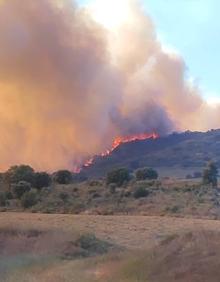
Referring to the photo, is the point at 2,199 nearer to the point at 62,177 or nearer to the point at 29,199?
the point at 29,199

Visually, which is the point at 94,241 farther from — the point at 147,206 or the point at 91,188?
the point at 91,188

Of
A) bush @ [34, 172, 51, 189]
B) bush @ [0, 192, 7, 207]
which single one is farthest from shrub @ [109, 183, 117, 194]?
bush @ [0, 192, 7, 207]

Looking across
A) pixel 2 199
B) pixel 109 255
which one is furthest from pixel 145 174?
pixel 109 255

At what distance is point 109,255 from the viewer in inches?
955

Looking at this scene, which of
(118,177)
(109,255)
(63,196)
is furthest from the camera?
(118,177)

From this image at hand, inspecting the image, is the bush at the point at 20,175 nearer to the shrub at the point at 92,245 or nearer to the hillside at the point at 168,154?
the hillside at the point at 168,154

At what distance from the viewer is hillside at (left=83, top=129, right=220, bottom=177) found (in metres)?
118

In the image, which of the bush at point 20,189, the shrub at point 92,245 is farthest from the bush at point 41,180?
the shrub at point 92,245

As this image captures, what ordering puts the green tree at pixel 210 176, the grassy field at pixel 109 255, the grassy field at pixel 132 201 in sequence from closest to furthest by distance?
the grassy field at pixel 109 255, the grassy field at pixel 132 201, the green tree at pixel 210 176

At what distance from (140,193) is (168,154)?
7521 cm

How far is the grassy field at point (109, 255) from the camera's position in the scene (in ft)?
58.0

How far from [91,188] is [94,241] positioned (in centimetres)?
4020

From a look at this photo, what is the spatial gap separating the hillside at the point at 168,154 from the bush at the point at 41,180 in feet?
122

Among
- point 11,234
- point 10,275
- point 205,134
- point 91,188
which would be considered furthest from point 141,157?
point 10,275
